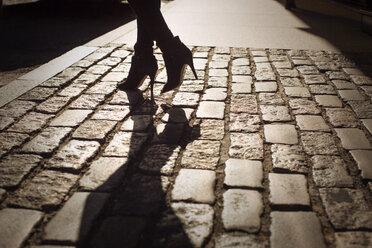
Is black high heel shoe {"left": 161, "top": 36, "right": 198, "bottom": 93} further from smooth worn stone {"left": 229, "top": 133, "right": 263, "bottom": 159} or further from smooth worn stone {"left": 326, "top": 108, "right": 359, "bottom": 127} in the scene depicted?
smooth worn stone {"left": 326, "top": 108, "right": 359, "bottom": 127}

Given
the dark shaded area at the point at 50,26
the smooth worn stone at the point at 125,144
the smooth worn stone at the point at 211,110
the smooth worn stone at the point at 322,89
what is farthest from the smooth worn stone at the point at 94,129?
the dark shaded area at the point at 50,26

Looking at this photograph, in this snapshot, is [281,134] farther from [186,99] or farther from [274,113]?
[186,99]

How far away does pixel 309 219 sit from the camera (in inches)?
74.5

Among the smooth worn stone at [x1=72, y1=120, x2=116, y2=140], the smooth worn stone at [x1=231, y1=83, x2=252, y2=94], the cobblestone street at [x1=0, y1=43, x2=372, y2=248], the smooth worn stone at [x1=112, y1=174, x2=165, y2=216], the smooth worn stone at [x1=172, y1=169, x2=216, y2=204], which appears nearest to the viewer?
the cobblestone street at [x1=0, y1=43, x2=372, y2=248]

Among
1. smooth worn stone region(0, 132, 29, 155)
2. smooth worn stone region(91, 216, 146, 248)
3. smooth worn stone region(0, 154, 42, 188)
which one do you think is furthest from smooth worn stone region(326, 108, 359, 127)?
smooth worn stone region(0, 132, 29, 155)

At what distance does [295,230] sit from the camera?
1.82m

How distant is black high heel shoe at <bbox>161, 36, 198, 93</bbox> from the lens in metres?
3.30

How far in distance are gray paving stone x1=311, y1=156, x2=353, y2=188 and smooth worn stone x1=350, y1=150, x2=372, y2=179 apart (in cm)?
10

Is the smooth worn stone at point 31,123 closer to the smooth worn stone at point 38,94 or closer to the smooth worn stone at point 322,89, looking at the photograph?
the smooth worn stone at point 38,94

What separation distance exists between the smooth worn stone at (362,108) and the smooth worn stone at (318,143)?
55cm

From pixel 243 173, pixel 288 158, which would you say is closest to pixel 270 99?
pixel 288 158

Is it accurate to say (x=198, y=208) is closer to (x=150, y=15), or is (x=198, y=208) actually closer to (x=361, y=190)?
(x=361, y=190)

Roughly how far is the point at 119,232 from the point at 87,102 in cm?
182

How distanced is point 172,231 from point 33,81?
9.08 ft
